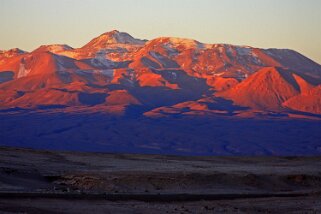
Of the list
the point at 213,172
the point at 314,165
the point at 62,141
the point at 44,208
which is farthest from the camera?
the point at 62,141

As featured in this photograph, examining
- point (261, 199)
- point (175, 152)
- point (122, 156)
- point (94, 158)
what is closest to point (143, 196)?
point (261, 199)

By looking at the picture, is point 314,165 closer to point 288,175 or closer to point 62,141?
point 288,175

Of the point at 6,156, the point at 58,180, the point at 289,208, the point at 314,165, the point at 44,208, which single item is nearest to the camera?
the point at 44,208

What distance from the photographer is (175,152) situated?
7244 inches

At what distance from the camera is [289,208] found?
3659 centimetres

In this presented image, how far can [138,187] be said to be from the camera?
154 ft

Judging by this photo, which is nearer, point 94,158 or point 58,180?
point 58,180

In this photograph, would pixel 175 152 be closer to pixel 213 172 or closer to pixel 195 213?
pixel 213 172

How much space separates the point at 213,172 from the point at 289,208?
16.9 metres

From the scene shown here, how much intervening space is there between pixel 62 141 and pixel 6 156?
13733cm

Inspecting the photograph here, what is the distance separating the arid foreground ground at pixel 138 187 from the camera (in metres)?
33.9

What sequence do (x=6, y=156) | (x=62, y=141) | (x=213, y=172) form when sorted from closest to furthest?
(x=213, y=172), (x=6, y=156), (x=62, y=141)

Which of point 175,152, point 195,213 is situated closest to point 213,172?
point 195,213

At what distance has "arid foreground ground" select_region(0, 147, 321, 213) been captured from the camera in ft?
111
